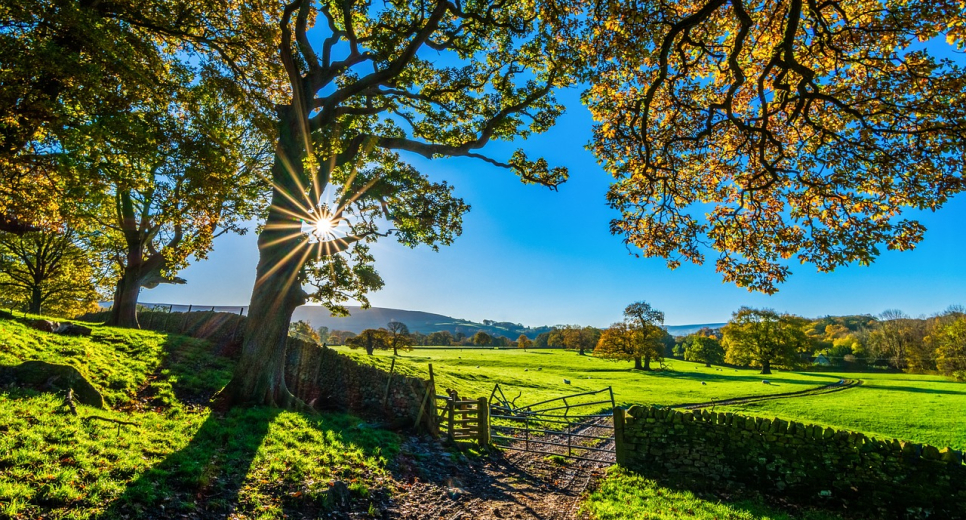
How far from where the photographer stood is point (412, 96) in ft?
50.2

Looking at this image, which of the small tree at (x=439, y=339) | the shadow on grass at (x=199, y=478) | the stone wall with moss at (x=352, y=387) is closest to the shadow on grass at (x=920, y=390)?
the stone wall with moss at (x=352, y=387)

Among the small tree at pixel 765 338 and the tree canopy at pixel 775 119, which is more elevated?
the tree canopy at pixel 775 119

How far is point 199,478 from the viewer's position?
632cm

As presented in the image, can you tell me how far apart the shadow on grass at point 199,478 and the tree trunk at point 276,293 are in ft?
8.00

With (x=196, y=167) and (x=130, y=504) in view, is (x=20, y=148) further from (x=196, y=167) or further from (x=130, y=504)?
(x=130, y=504)

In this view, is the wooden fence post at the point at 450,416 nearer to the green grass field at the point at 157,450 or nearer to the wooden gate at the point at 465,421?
the wooden gate at the point at 465,421

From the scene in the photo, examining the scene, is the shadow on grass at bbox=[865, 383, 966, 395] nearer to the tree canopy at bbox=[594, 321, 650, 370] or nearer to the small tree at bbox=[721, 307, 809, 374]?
the small tree at bbox=[721, 307, 809, 374]

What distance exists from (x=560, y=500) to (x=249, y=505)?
22.0 ft

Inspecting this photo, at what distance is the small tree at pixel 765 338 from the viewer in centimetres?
5872

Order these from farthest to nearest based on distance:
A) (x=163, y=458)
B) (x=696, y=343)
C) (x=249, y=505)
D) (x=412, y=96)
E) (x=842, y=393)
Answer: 1. (x=696, y=343)
2. (x=842, y=393)
3. (x=412, y=96)
4. (x=163, y=458)
5. (x=249, y=505)

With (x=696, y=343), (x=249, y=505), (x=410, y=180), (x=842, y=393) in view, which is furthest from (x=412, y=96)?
(x=696, y=343)

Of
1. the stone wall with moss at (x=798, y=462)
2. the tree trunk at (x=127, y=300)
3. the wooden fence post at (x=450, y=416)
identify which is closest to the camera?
the stone wall with moss at (x=798, y=462)

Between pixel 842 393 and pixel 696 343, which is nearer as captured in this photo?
pixel 842 393

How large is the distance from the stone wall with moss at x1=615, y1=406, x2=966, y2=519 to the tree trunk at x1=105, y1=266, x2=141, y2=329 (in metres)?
28.1
